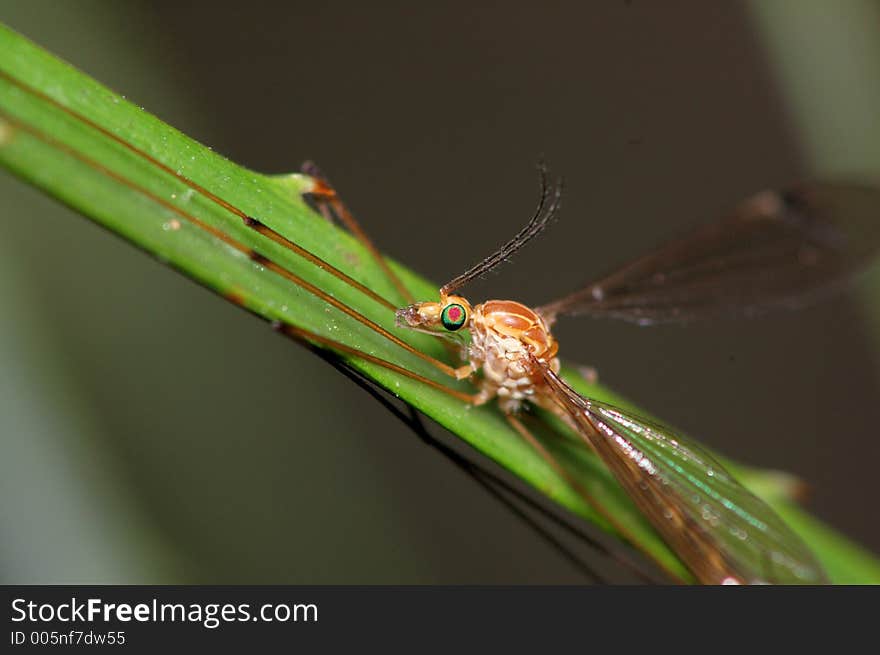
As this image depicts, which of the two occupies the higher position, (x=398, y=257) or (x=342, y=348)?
(x=398, y=257)

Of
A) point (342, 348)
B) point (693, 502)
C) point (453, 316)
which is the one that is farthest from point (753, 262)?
point (342, 348)

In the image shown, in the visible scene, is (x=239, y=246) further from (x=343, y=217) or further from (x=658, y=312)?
(x=658, y=312)

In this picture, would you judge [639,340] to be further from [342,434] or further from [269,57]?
[269,57]

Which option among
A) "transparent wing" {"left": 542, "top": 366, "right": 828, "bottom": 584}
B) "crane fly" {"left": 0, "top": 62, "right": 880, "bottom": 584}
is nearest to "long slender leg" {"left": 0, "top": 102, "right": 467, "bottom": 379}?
"crane fly" {"left": 0, "top": 62, "right": 880, "bottom": 584}

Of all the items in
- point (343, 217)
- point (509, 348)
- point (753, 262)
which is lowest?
point (509, 348)

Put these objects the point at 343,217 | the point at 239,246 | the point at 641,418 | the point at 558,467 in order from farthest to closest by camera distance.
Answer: the point at 641,418
the point at 558,467
the point at 343,217
the point at 239,246

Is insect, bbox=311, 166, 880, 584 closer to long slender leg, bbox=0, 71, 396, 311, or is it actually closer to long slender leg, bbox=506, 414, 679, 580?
long slender leg, bbox=506, 414, 679, 580

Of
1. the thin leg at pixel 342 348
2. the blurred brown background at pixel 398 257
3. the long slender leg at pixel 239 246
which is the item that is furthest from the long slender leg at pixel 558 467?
the blurred brown background at pixel 398 257

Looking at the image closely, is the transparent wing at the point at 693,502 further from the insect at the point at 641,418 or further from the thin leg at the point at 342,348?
the thin leg at the point at 342,348
